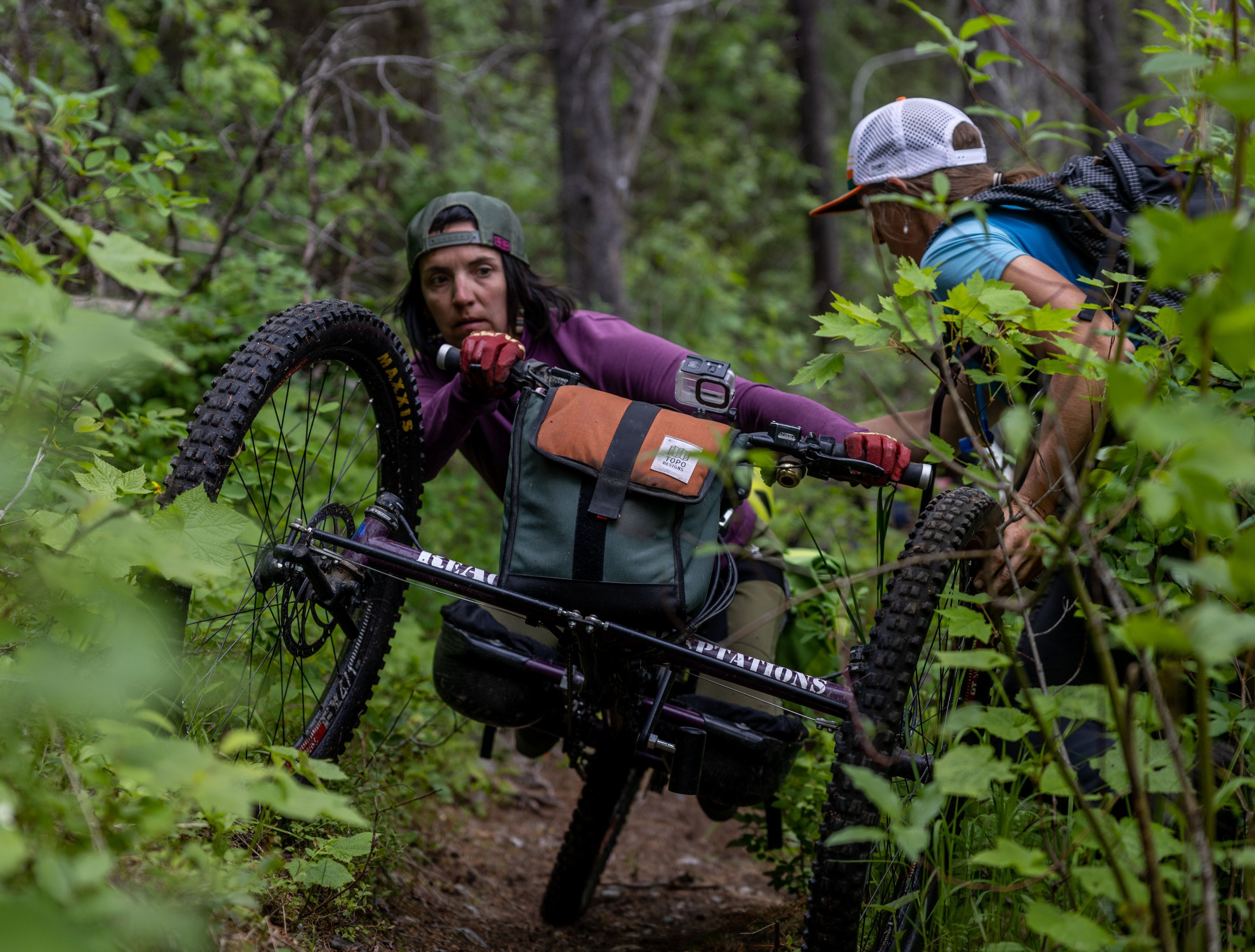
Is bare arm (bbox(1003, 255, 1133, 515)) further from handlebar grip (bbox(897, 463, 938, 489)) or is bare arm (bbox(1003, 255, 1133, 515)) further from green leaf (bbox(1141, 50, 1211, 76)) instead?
green leaf (bbox(1141, 50, 1211, 76))

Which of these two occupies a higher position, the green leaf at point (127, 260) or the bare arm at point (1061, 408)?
the bare arm at point (1061, 408)

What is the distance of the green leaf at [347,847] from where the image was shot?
1919 mm

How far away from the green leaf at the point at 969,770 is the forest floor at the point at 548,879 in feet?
3.26

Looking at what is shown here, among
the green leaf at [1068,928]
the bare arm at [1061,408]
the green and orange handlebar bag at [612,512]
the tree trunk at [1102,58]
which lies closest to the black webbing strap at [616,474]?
the green and orange handlebar bag at [612,512]

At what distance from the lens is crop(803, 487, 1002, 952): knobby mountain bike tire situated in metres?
1.82

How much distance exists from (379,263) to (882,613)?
4.59 m

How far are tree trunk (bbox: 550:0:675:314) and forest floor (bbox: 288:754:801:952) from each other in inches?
156

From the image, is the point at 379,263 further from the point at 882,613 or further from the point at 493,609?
the point at 882,613

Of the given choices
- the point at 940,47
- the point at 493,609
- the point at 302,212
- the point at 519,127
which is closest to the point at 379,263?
the point at 302,212

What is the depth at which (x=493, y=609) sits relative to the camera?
2.96m

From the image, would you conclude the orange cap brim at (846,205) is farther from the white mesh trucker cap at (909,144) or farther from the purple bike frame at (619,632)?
the purple bike frame at (619,632)

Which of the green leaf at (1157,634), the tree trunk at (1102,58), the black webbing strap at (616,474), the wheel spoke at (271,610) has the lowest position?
the wheel spoke at (271,610)

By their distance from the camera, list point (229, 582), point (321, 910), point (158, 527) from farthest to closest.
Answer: point (229, 582)
point (321, 910)
point (158, 527)

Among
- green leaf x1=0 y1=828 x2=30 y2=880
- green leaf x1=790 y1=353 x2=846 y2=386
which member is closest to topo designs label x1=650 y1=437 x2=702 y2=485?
green leaf x1=790 y1=353 x2=846 y2=386
